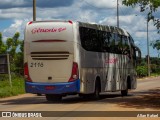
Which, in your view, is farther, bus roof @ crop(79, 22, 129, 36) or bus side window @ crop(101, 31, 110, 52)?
bus side window @ crop(101, 31, 110, 52)

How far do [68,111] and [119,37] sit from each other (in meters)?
10.6

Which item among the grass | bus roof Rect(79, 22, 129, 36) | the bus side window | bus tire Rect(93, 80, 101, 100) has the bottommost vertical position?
the grass

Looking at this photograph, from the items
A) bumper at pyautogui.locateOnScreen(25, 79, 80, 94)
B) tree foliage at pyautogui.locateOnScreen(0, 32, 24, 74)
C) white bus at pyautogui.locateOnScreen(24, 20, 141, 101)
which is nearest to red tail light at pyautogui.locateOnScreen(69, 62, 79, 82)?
white bus at pyautogui.locateOnScreen(24, 20, 141, 101)

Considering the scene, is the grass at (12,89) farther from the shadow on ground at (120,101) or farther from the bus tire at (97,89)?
the bus tire at (97,89)

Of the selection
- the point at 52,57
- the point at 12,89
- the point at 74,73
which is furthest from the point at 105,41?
the point at 12,89

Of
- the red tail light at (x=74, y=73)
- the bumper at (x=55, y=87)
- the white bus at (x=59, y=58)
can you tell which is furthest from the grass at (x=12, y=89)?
the red tail light at (x=74, y=73)

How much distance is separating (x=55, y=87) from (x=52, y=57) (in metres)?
→ 1.35

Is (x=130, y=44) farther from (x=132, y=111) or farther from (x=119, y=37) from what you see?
(x=132, y=111)

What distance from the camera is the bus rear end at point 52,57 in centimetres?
2161

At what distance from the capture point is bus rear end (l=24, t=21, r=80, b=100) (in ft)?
70.9

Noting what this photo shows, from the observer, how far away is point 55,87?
2177 centimetres

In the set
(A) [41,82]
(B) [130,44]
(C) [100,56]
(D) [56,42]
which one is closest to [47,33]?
(D) [56,42]

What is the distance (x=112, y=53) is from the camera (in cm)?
2628

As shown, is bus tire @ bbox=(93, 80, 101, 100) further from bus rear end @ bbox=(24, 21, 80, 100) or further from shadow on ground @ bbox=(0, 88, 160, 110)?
bus rear end @ bbox=(24, 21, 80, 100)
